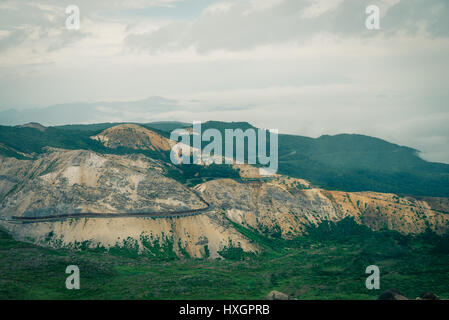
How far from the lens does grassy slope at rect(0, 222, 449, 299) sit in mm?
101562

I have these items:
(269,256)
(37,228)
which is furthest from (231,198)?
(37,228)

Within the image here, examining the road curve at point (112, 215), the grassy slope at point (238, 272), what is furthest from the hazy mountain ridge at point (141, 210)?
the grassy slope at point (238, 272)

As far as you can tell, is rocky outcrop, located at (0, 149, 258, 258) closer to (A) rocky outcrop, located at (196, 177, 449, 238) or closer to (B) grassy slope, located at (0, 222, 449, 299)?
(B) grassy slope, located at (0, 222, 449, 299)

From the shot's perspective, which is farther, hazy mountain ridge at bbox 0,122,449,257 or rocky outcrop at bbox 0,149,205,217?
rocky outcrop at bbox 0,149,205,217

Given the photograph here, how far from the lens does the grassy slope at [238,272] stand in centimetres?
10156

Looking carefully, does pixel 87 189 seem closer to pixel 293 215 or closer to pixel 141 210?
pixel 141 210

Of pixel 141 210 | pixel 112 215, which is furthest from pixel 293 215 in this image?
pixel 112 215

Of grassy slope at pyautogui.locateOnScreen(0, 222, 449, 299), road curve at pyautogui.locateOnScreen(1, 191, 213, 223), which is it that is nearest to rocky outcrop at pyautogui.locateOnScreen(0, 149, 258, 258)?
road curve at pyautogui.locateOnScreen(1, 191, 213, 223)

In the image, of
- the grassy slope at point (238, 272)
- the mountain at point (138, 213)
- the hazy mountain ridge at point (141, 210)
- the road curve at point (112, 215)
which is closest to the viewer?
the grassy slope at point (238, 272)

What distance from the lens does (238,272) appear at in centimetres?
12812

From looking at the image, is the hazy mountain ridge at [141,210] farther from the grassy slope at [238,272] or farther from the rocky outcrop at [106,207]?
the grassy slope at [238,272]

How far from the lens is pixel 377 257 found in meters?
152
